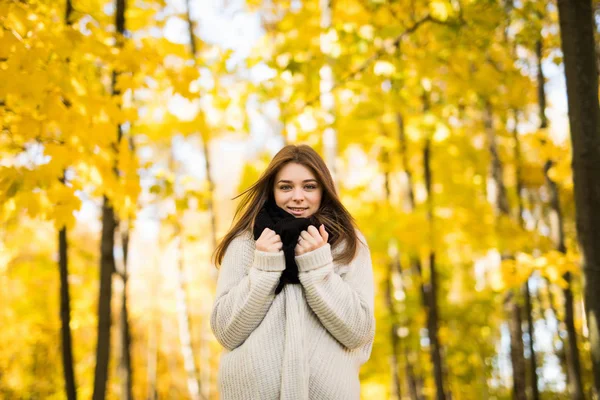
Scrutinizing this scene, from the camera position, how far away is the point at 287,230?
234cm

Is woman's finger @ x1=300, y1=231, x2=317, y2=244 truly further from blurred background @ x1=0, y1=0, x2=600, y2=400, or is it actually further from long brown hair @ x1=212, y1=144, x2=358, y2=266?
blurred background @ x1=0, y1=0, x2=600, y2=400

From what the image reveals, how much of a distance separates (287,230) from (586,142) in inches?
67.9

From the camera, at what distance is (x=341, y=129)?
9.43 m

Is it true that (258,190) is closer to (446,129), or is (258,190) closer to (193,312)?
(446,129)

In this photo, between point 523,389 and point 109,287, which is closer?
point 109,287

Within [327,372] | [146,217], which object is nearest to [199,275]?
[146,217]

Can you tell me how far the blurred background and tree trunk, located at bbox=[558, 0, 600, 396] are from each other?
0.73 feet

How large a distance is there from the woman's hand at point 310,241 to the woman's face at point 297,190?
226mm

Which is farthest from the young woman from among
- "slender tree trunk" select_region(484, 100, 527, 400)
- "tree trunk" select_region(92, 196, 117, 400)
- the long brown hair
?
"slender tree trunk" select_region(484, 100, 527, 400)

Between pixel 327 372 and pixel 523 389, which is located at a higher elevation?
pixel 327 372

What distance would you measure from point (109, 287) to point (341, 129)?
19.6ft

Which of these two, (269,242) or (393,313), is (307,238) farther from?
(393,313)

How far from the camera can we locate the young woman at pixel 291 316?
221 cm

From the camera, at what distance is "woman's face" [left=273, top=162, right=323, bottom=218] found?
2.53 metres
